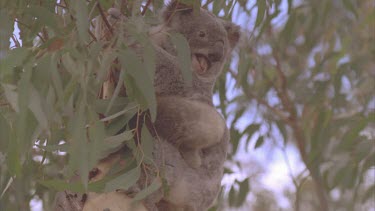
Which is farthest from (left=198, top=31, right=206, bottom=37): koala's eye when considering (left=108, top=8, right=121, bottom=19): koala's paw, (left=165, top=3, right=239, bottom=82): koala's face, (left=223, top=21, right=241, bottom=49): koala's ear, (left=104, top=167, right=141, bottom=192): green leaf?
(left=104, top=167, right=141, bottom=192): green leaf

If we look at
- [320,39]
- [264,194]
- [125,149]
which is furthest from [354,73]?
[125,149]

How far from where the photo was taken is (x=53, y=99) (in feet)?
4.95

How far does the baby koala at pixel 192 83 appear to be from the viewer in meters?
1.93

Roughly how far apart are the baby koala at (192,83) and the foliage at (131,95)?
0.33ft

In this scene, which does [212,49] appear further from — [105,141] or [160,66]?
[105,141]

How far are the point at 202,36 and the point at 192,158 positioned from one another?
0.45m

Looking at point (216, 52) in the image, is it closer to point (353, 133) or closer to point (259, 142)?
point (353, 133)

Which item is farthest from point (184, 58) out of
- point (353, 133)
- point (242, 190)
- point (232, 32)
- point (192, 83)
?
point (242, 190)

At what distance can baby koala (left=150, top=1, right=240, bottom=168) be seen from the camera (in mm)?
1933

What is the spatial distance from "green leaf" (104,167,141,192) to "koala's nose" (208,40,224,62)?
0.69 meters

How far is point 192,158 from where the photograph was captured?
1.99 meters

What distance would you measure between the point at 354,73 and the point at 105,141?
2196mm

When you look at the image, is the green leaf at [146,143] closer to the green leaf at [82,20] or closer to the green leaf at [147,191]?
the green leaf at [147,191]

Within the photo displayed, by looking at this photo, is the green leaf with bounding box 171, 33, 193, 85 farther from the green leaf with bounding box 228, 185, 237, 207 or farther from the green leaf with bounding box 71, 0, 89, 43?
the green leaf with bounding box 228, 185, 237, 207
